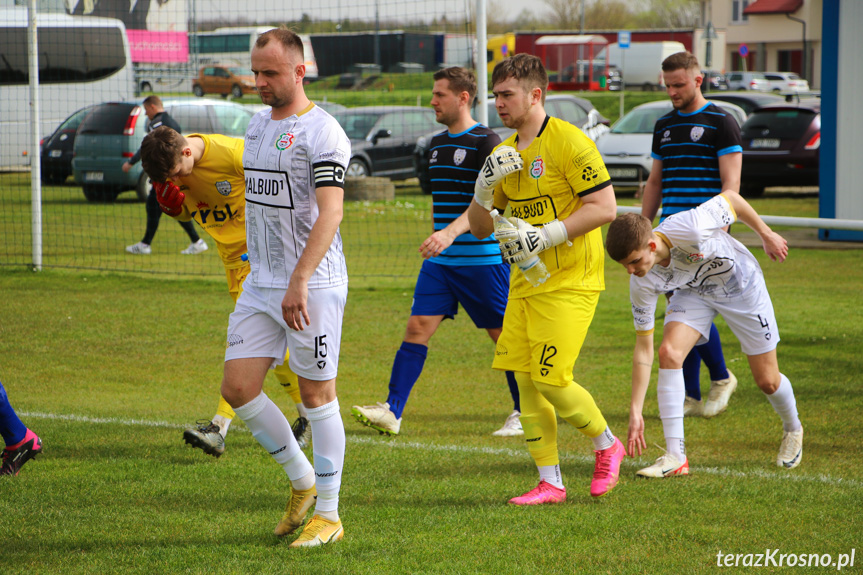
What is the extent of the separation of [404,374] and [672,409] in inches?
69.2

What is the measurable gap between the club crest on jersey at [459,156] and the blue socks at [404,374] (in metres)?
1.21

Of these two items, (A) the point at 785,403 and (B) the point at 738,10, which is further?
(B) the point at 738,10

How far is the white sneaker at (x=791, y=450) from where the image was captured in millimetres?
5152

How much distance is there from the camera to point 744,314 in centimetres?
504

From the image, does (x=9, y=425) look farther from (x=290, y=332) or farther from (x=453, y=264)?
(x=453, y=264)

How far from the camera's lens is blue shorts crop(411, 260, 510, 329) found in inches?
234

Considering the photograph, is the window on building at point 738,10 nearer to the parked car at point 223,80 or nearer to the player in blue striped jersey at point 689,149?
the parked car at point 223,80

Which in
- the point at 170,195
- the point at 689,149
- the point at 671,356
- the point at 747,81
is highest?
the point at 747,81

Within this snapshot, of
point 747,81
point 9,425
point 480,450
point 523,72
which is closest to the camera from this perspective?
point 523,72

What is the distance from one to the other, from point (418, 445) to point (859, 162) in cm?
1045

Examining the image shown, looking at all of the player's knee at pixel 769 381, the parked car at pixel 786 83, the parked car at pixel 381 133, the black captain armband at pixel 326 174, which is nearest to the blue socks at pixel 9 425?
the black captain armband at pixel 326 174

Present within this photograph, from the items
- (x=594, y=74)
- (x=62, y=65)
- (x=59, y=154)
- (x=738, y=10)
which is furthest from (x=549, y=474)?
(x=738, y=10)

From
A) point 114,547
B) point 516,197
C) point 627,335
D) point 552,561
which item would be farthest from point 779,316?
point 114,547

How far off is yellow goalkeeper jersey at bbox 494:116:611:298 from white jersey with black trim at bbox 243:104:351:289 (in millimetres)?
957
